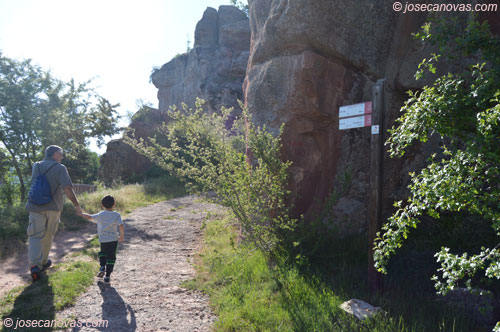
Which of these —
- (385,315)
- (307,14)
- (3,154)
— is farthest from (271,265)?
(3,154)

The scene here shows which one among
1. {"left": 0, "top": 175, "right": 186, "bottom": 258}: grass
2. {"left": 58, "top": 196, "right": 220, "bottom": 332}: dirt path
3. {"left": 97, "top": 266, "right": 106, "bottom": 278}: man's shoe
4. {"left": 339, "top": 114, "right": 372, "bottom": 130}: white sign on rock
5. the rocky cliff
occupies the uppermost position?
the rocky cliff

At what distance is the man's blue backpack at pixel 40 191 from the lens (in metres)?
5.04

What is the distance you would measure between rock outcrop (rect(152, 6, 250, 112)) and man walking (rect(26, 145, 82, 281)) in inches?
915

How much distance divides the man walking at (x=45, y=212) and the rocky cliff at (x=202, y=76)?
13996 mm

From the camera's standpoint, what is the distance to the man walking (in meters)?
5.10

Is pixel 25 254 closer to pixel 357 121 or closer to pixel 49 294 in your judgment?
pixel 49 294

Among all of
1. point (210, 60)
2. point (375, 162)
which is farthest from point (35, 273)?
point (210, 60)

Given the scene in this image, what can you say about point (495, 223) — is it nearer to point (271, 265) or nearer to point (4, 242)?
point (271, 265)

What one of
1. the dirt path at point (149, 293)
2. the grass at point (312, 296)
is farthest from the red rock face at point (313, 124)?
the dirt path at point (149, 293)

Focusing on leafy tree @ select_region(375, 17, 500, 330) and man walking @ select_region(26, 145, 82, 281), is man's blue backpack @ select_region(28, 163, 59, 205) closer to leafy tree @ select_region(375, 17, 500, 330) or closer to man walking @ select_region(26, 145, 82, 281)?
man walking @ select_region(26, 145, 82, 281)

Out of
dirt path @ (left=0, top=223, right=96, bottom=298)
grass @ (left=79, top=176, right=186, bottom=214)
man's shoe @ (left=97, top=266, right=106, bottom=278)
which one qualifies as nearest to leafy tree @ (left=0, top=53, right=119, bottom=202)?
grass @ (left=79, top=176, right=186, bottom=214)

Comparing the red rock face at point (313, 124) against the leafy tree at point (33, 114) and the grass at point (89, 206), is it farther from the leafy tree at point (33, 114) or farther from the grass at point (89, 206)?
the leafy tree at point (33, 114)

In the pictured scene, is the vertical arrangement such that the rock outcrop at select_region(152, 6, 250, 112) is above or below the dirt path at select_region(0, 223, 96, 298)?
above

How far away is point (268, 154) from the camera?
493 centimetres
